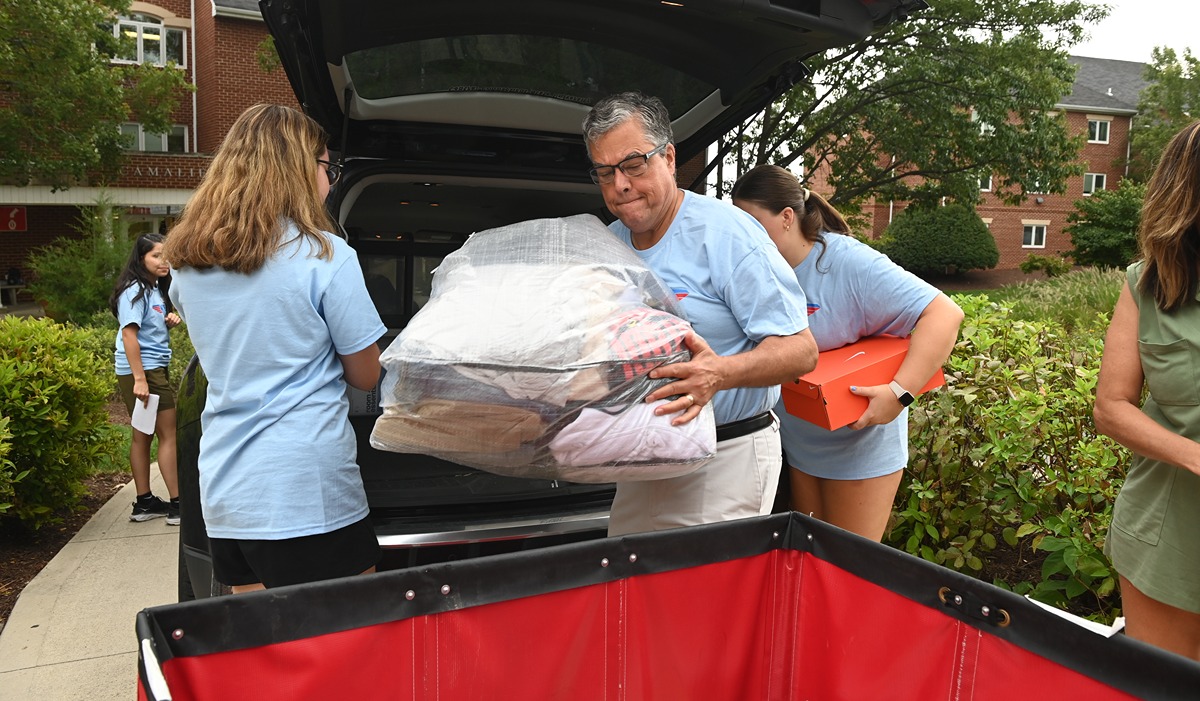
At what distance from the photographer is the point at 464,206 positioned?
434 centimetres

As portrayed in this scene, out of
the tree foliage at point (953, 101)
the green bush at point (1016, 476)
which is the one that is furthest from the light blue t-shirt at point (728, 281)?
the tree foliage at point (953, 101)

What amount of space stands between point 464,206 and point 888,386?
2.53m

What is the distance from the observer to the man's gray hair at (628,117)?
209cm

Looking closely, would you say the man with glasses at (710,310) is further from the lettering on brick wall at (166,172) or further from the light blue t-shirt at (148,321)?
the lettering on brick wall at (166,172)

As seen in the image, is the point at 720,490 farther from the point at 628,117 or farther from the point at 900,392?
the point at 628,117

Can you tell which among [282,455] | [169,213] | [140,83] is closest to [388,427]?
[282,455]

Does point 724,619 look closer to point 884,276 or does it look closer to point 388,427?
point 388,427

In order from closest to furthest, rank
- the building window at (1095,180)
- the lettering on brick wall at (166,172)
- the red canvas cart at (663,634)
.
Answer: the red canvas cart at (663,634) → the lettering on brick wall at (166,172) → the building window at (1095,180)

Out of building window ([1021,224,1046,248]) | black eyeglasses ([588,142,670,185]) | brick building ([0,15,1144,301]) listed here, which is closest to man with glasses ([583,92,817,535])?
black eyeglasses ([588,142,670,185])

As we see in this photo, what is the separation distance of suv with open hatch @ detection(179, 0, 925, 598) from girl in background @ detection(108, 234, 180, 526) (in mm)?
1929

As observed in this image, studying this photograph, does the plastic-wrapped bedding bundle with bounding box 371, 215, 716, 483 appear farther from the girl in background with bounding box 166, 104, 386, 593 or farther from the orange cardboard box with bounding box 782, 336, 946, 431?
the orange cardboard box with bounding box 782, 336, 946, 431

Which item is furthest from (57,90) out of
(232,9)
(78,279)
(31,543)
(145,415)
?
(31,543)

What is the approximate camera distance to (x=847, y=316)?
2.59 meters

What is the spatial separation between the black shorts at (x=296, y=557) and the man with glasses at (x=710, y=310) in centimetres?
67
